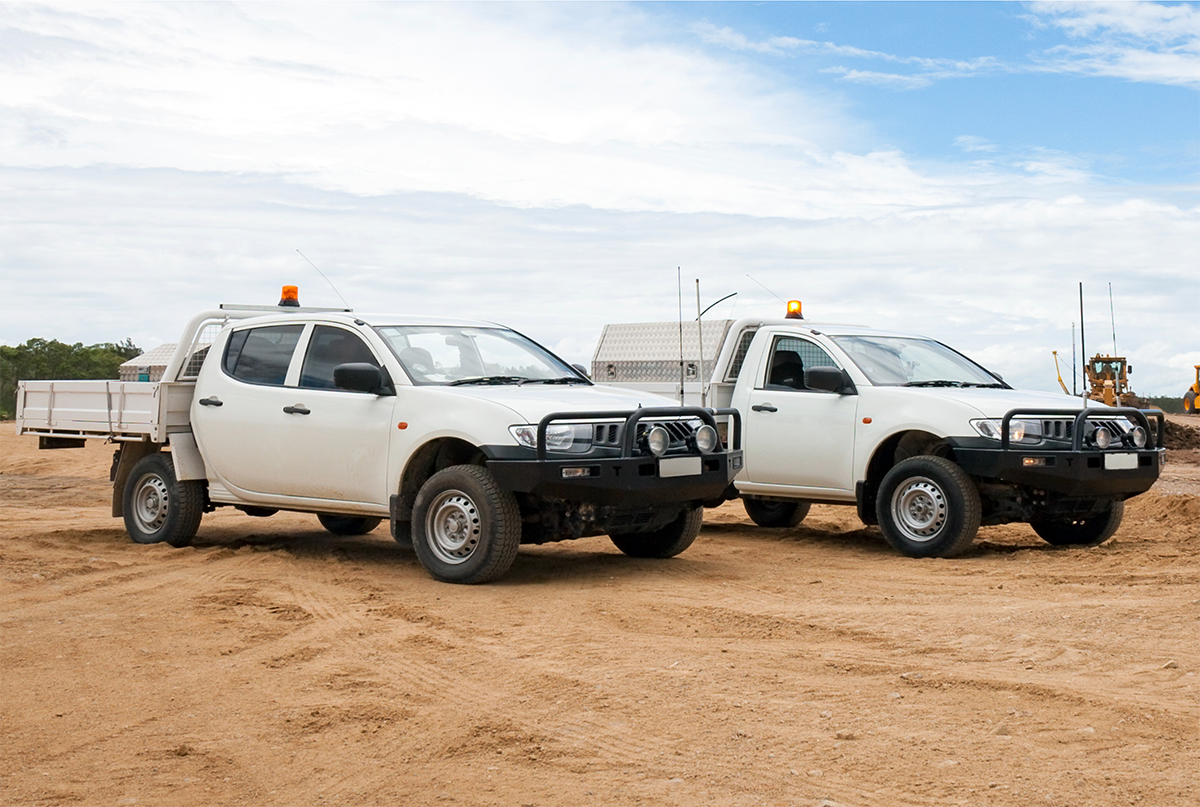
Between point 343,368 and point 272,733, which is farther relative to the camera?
point 343,368

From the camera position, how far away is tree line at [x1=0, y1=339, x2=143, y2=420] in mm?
42281

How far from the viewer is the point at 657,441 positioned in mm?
8789

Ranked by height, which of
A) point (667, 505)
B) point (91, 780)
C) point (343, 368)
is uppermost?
point (343, 368)

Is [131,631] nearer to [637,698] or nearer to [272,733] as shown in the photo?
[272,733]

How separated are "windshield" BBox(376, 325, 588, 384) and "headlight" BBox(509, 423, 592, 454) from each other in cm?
97

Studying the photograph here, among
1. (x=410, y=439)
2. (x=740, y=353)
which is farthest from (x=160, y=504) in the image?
(x=740, y=353)

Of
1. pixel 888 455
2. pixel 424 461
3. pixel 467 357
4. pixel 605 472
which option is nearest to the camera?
pixel 605 472

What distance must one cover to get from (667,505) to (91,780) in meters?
5.01

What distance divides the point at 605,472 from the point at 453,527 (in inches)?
43.7

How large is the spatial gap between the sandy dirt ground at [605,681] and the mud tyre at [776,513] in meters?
2.62

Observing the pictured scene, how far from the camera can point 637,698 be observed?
566 centimetres

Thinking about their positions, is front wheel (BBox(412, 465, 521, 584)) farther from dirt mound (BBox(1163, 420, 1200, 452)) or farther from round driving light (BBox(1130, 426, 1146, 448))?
dirt mound (BBox(1163, 420, 1200, 452))

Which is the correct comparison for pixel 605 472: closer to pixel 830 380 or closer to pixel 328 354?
pixel 328 354

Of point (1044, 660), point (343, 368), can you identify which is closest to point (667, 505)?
point (343, 368)
